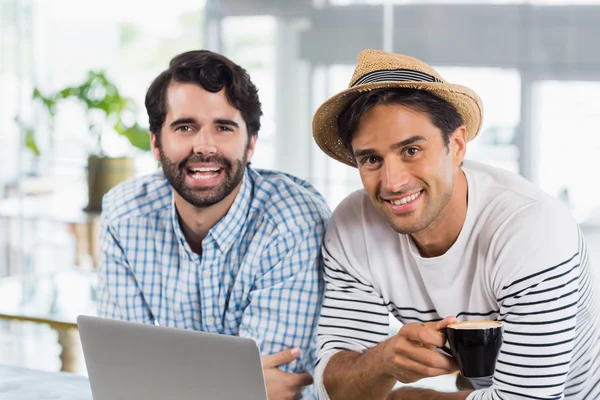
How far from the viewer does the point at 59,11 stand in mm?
5047

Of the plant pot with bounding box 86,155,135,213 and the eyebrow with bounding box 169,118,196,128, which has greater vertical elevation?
the eyebrow with bounding box 169,118,196,128

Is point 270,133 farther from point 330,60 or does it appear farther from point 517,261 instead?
point 517,261

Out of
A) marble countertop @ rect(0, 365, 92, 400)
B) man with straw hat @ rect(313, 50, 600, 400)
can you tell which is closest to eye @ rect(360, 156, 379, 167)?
man with straw hat @ rect(313, 50, 600, 400)

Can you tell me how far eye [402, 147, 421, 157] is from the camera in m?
1.52

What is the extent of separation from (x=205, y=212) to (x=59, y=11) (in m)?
3.62

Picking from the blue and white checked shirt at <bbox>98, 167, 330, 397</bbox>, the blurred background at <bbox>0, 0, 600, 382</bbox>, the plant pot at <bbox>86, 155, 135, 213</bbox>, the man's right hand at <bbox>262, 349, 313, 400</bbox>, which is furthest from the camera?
the plant pot at <bbox>86, 155, 135, 213</bbox>

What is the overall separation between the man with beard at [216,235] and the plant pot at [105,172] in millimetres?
2202

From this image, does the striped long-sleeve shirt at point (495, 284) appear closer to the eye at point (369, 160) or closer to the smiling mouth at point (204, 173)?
the eye at point (369, 160)

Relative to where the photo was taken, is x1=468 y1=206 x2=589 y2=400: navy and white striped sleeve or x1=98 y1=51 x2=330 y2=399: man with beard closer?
x1=468 y1=206 x2=589 y2=400: navy and white striped sleeve

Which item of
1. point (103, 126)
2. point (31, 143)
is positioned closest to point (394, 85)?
point (103, 126)

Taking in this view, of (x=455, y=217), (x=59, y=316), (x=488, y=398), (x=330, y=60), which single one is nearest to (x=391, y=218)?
(x=455, y=217)

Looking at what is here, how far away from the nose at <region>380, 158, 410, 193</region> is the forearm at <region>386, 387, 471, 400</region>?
0.40 m

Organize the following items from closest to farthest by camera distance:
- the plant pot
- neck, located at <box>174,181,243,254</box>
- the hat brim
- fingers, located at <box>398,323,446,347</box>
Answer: fingers, located at <box>398,323,446,347</box> < the hat brim < neck, located at <box>174,181,243,254</box> < the plant pot

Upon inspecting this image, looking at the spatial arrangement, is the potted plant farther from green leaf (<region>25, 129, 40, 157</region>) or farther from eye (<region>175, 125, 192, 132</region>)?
eye (<region>175, 125, 192, 132</region>)
